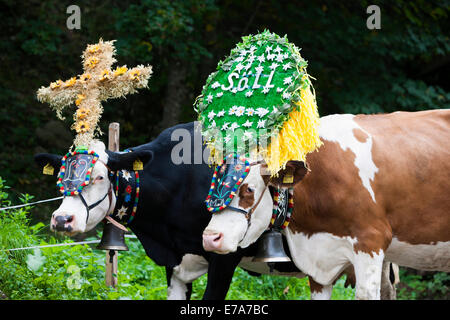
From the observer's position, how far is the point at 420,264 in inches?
202

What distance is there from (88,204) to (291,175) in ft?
4.87

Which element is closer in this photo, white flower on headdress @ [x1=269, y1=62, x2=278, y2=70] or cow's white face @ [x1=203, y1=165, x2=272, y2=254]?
cow's white face @ [x1=203, y1=165, x2=272, y2=254]

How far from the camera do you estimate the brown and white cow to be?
4.55 meters

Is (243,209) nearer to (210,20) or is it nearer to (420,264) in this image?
(420,264)

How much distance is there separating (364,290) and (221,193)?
124cm

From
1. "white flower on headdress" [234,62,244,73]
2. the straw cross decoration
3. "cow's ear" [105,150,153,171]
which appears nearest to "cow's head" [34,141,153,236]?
"cow's ear" [105,150,153,171]

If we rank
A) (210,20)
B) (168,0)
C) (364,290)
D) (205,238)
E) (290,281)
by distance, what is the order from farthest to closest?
(210,20) → (168,0) → (290,281) → (364,290) → (205,238)

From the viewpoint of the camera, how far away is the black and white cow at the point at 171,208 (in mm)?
4895

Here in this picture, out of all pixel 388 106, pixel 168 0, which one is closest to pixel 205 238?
pixel 168 0

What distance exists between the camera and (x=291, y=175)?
450 centimetres

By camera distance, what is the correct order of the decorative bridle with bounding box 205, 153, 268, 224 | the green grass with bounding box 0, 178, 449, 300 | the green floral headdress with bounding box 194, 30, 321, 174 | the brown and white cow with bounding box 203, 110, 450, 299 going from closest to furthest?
1. the decorative bridle with bounding box 205, 153, 268, 224
2. the green floral headdress with bounding box 194, 30, 321, 174
3. the brown and white cow with bounding box 203, 110, 450, 299
4. the green grass with bounding box 0, 178, 449, 300

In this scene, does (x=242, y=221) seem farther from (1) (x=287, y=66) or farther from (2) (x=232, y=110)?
(1) (x=287, y=66)

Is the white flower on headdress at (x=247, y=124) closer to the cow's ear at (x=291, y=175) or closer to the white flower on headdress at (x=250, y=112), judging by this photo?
the white flower on headdress at (x=250, y=112)

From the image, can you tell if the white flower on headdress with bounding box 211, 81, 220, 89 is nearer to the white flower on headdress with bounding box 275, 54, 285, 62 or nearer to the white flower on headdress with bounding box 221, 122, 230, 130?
the white flower on headdress with bounding box 221, 122, 230, 130
